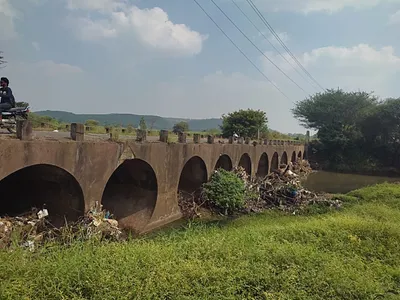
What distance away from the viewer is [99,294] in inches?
205

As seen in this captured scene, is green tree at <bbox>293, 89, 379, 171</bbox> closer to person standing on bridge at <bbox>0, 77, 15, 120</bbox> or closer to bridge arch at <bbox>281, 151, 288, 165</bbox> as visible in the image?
bridge arch at <bbox>281, 151, 288, 165</bbox>

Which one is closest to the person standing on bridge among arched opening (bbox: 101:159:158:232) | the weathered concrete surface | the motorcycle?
the motorcycle

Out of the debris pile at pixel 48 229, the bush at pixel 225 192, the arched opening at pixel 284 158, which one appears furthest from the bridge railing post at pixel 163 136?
the arched opening at pixel 284 158

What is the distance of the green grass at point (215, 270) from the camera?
17.7ft

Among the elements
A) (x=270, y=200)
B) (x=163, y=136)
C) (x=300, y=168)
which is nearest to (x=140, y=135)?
(x=163, y=136)

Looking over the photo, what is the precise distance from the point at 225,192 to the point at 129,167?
17.3 ft

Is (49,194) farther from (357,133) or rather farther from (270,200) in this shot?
(357,133)

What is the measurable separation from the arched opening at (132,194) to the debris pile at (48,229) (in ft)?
8.51

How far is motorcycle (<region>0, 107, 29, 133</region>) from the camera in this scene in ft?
27.6

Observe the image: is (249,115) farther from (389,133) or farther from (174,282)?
(174,282)

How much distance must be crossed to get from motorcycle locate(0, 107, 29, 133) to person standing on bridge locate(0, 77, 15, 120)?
0.12m

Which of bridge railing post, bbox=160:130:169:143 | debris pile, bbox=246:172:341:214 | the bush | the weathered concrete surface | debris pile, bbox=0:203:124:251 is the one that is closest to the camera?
debris pile, bbox=0:203:124:251

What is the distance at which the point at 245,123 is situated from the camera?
35750 mm

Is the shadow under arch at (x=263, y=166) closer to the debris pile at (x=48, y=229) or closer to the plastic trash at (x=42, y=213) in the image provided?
the debris pile at (x=48, y=229)
